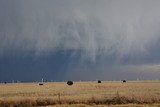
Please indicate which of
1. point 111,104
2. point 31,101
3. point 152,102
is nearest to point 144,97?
point 152,102

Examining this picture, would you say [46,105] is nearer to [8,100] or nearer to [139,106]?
[8,100]

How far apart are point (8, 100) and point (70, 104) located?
9421mm

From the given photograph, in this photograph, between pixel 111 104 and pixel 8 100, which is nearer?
pixel 111 104

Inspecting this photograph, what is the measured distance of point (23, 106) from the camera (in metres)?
43.8

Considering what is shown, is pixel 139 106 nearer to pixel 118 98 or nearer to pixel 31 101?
pixel 118 98

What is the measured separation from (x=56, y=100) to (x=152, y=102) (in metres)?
12.0

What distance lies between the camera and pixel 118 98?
44.9m

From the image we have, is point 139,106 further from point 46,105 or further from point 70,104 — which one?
point 46,105

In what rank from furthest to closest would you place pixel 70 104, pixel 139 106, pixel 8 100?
pixel 8 100 < pixel 70 104 < pixel 139 106

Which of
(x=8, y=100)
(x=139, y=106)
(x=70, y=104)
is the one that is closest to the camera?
(x=139, y=106)

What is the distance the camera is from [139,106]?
39281mm

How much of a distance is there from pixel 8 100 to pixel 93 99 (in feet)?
37.6

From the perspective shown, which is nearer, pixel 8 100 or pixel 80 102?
pixel 80 102

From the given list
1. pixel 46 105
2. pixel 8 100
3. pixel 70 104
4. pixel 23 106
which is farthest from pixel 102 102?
pixel 8 100
